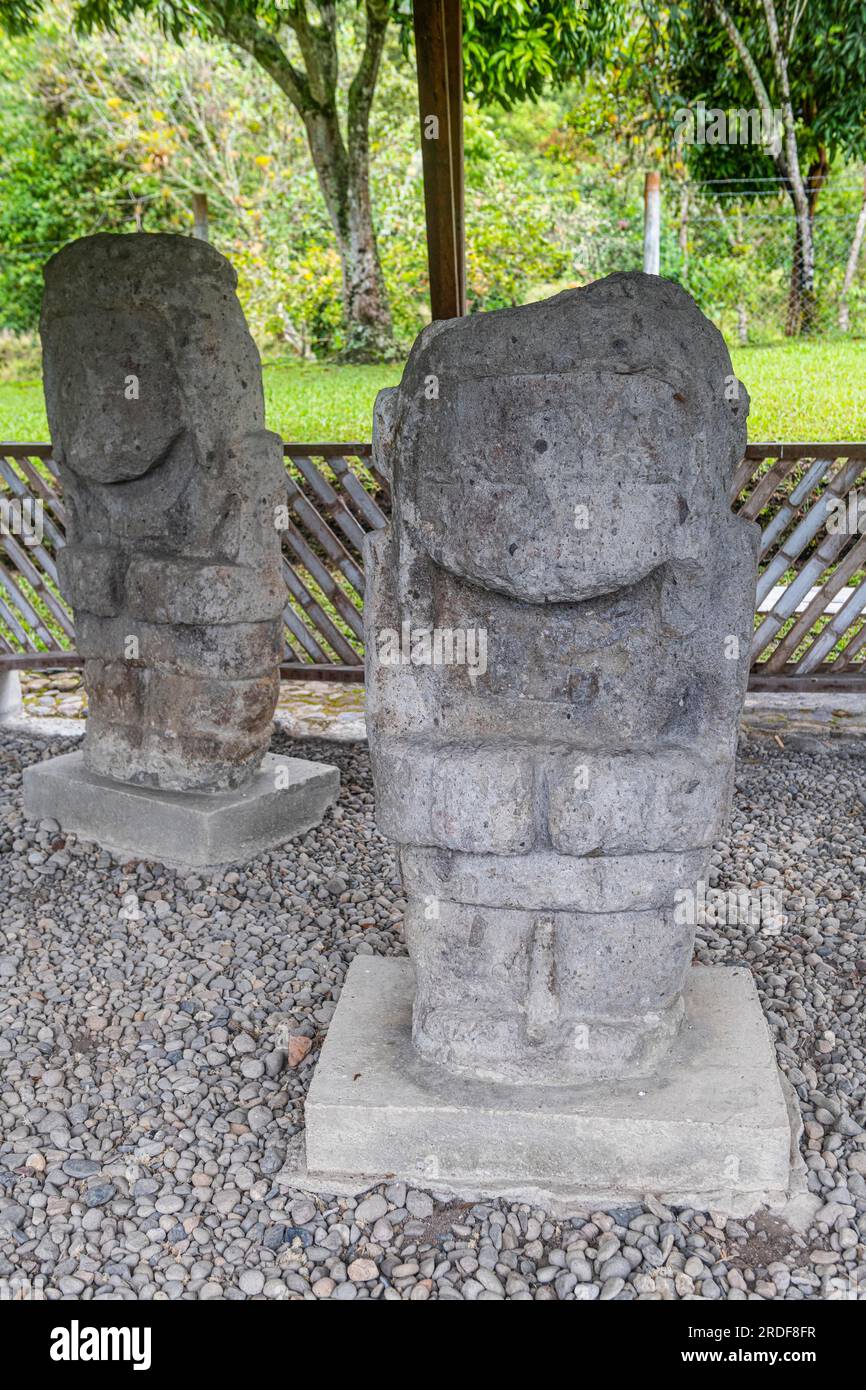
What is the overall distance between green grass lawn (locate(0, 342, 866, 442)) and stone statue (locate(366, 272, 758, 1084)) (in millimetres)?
6917

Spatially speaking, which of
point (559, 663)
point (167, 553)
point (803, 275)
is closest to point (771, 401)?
point (803, 275)

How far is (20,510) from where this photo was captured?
6.85m

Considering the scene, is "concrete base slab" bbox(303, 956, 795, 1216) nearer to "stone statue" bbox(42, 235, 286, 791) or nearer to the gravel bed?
the gravel bed

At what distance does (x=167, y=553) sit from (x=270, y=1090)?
6.46 ft

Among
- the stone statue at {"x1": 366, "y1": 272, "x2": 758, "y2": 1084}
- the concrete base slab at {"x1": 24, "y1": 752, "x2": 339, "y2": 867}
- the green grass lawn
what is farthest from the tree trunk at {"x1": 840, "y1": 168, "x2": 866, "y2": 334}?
the stone statue at {"x1": 366, "y1": 272, "x2": 758, "y2": 1084}

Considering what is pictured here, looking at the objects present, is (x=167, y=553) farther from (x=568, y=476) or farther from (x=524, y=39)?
(x=524, y=39)

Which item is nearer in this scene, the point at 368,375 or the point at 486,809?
the point at 486,809

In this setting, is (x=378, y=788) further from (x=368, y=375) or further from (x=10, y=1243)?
(x=368, y=375)

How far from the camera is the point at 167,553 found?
425cm

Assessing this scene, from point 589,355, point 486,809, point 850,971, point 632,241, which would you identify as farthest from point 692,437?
point 632,241

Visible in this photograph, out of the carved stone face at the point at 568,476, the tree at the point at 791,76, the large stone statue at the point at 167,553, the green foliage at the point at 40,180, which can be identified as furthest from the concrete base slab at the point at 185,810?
the green foliage at the point at 40,180

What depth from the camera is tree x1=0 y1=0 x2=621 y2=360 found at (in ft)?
24.7

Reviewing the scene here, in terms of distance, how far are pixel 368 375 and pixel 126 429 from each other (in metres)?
7.54

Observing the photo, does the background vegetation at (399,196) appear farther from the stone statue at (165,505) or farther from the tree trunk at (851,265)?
the stone statue at (165,505)
